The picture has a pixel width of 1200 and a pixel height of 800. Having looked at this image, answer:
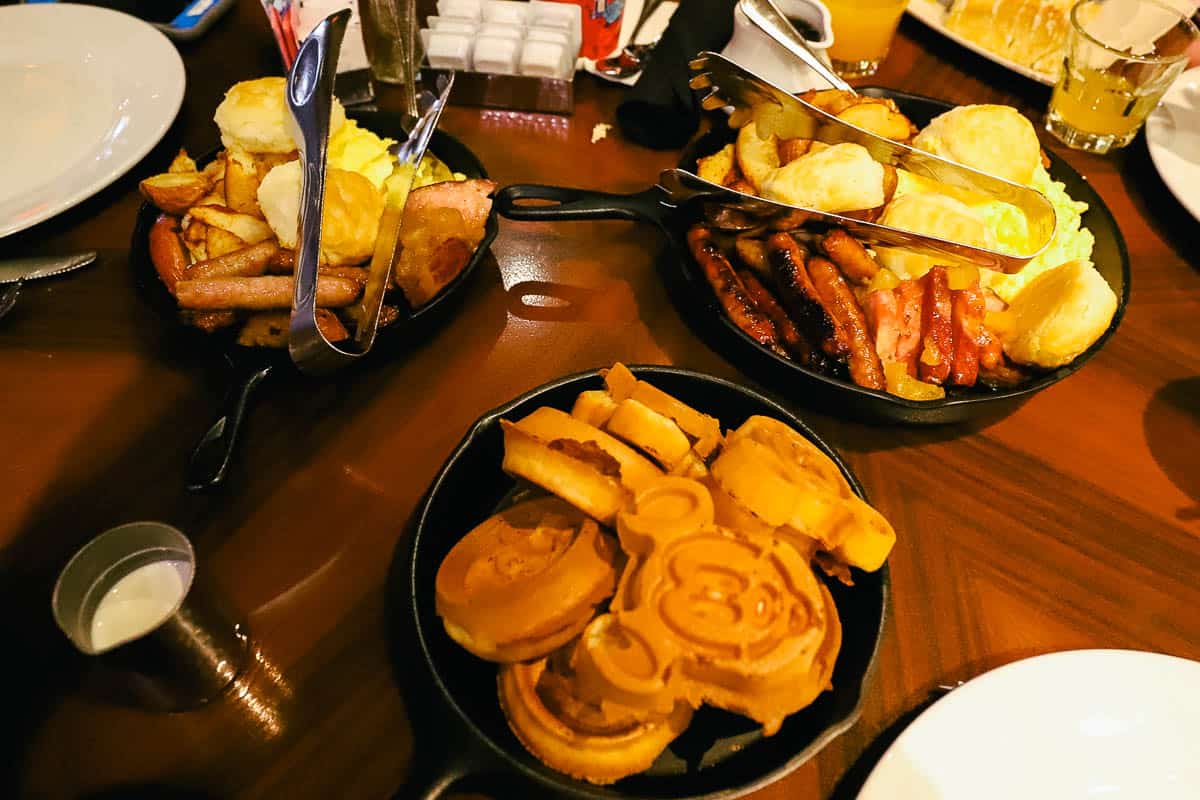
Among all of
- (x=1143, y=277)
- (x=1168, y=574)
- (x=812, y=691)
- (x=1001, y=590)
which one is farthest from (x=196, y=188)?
(x=1143, y=277)

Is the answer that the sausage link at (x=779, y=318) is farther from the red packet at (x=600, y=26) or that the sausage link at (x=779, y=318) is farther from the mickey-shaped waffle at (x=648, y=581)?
the red packet at (x=600, y=26)

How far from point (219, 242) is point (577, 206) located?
674mm

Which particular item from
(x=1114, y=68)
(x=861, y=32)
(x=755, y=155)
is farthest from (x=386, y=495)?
(x=1114, y=68)

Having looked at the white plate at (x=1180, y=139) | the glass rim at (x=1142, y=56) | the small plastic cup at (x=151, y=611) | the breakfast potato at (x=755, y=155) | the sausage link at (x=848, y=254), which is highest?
the glass rim at (x=1142, y=56)

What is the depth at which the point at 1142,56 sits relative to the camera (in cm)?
169

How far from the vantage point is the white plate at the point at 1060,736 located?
0.88 metres

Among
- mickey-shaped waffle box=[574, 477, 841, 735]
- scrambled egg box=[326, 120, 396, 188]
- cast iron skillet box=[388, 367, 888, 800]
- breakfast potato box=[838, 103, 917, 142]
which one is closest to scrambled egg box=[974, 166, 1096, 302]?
breakfast potato box=[838, 103, 917, 142]

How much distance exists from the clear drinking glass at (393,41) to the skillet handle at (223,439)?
3.04 ft

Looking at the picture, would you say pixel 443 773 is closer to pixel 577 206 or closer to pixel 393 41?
pixel 577 206

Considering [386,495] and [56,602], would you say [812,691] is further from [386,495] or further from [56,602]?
[56,602]

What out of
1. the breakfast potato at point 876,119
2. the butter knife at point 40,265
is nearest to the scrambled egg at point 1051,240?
the breakfast potato at point 876,119

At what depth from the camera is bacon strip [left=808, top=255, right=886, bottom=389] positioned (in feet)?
4.06

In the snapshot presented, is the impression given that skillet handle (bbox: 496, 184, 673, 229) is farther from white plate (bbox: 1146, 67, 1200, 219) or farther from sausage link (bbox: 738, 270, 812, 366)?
white plate (bbox: 1146, 67, 1200, 219)

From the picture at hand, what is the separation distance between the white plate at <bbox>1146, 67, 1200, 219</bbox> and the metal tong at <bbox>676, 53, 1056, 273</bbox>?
21.1 inches
